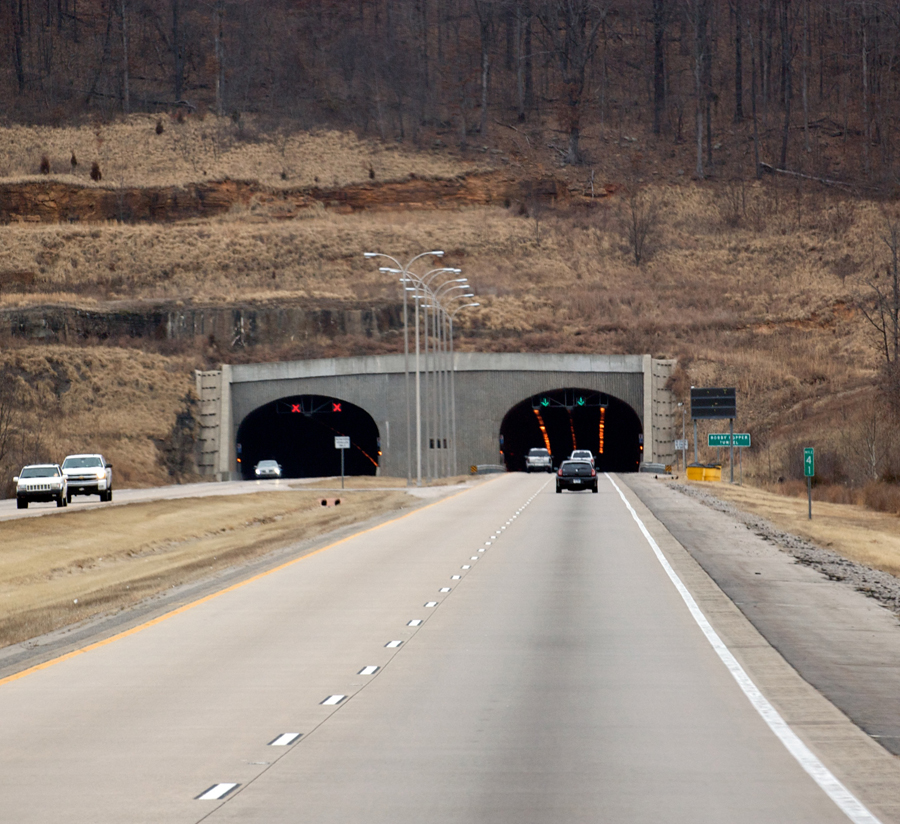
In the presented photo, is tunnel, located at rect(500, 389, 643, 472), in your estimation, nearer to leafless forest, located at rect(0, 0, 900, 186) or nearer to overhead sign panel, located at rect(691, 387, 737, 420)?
overhead sign panel, located at rect(691, 387, 737, 420)

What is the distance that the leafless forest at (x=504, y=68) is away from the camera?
153 meters

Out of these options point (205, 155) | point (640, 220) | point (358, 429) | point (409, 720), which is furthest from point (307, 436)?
point (409, 720)

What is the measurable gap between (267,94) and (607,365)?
3375 inches

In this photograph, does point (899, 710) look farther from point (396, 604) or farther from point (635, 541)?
point (635, 541)

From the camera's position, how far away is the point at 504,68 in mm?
165500

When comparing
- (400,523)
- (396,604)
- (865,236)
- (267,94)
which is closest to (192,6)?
(267,94)

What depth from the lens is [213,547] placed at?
34.6 m

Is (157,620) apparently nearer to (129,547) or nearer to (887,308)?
(129,547)

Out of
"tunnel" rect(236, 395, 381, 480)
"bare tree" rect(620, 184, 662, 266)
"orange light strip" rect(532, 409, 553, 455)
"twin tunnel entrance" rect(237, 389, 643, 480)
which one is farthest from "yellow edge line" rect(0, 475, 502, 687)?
"bare tree" rect(620, 184, 662, 266)

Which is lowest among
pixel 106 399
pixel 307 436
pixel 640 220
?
pixel 307 436

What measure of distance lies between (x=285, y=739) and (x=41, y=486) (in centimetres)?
3741

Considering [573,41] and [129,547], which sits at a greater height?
[573,41]

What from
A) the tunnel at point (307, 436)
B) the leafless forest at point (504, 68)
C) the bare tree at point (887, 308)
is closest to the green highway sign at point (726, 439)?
the bare tree at point (887, 308)

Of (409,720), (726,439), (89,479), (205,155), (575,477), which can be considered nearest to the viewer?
(409,720)
